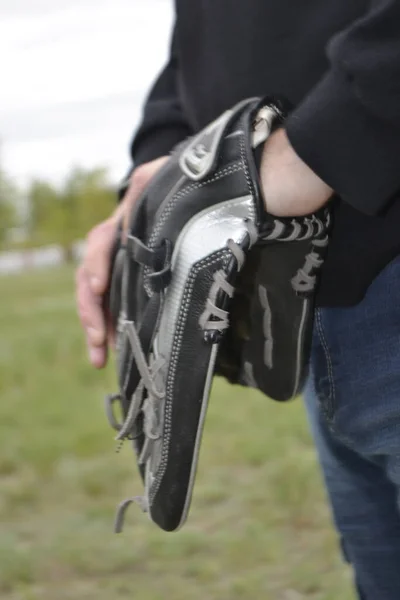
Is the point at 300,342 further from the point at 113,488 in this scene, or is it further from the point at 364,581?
the point at 113,488

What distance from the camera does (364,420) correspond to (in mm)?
827

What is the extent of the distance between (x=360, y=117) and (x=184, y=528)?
5.53 feet

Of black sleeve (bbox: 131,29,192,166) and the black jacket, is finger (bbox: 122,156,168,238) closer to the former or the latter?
the black jacket

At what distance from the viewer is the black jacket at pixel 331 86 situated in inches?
27.4

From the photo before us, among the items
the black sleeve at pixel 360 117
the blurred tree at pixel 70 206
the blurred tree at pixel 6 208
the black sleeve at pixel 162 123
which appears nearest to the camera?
the black sleeve at pixel 360 117

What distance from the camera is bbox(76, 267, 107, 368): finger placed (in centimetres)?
106

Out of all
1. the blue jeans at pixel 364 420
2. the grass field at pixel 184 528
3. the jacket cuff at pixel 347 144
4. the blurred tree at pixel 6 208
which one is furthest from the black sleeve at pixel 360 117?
the blurred tree at pixel 6 208

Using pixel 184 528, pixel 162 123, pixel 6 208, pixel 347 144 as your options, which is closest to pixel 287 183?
pixel 347 144

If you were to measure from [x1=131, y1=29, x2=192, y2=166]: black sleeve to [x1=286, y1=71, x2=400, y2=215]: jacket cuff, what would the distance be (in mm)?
446

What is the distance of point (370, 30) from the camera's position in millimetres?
698

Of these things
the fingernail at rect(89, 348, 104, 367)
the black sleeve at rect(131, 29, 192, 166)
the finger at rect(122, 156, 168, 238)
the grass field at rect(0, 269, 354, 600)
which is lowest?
the grass field at rect(0, 269, 354, 600)

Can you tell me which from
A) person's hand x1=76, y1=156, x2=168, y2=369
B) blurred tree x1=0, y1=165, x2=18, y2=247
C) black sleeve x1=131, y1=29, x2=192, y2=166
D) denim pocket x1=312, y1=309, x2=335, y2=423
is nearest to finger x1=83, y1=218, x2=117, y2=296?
person's hand x1=76, y1=156, x2=168, y2=369

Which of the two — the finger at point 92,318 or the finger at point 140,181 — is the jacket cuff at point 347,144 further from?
the finger at point 92,318

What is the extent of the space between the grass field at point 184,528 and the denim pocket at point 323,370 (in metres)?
1.03
